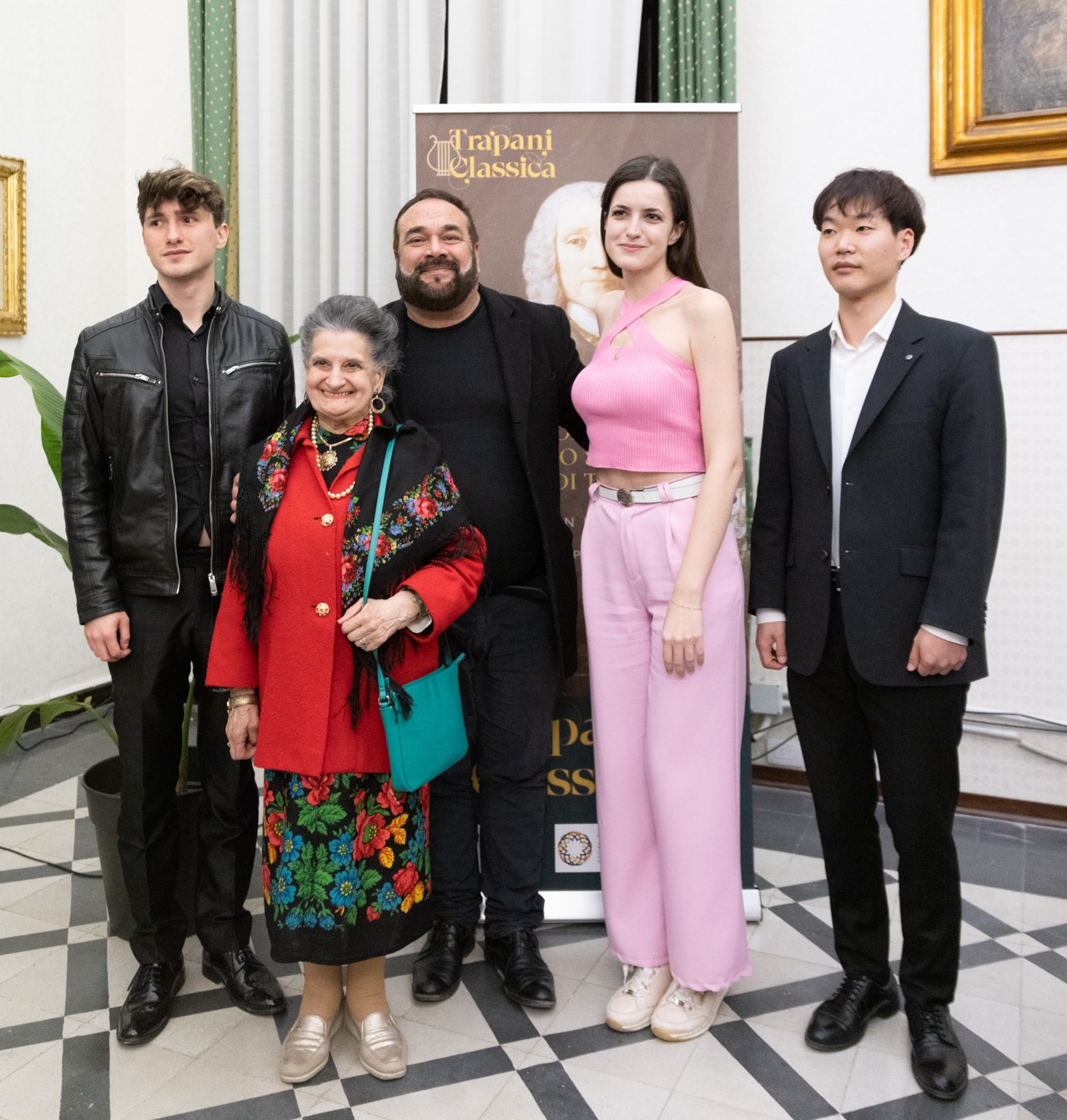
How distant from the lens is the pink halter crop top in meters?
1.90

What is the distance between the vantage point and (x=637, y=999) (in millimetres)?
2078

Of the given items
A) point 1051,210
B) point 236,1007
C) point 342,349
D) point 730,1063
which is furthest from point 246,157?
point 730,1063

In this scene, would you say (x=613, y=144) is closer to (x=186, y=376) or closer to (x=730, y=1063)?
(x=186, y=376)

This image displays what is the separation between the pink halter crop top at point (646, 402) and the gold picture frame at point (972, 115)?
163cm

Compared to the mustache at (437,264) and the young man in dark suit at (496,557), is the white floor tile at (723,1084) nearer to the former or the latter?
the young man in dark suit at (496,557)

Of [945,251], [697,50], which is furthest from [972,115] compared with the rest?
[697,50]

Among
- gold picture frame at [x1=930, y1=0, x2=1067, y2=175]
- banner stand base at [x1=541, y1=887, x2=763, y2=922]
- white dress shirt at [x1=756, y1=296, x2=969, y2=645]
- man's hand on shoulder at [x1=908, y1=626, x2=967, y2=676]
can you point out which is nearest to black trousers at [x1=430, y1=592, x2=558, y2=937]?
banner stand base at [x1=541, y1=887, x2=763, y2=922]

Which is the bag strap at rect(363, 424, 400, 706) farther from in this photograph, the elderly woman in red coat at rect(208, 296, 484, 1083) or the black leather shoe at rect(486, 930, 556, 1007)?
the black leather shoe at rect(486, 930, 556, 1007)

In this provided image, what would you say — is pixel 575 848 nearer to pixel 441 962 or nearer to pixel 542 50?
pixel 441 962

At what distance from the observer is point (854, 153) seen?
326cm

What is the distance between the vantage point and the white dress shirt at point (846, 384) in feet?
5.91

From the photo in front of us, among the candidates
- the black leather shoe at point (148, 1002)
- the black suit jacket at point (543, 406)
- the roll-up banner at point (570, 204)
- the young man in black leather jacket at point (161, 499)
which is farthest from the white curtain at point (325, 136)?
the black leather shoe at point (148, 1002)

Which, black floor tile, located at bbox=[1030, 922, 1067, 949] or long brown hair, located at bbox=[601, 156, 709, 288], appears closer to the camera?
long brown hair, located at bbox=[601, 156, 709, 288]

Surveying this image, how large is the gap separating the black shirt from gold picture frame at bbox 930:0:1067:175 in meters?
2.33
